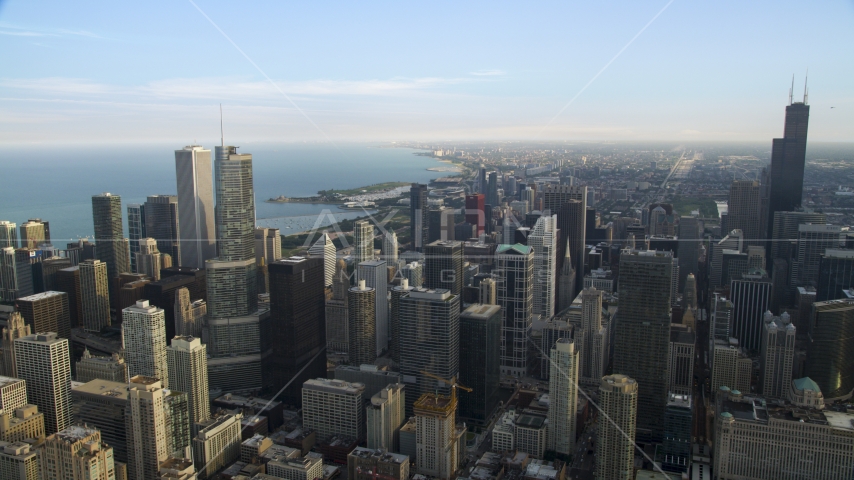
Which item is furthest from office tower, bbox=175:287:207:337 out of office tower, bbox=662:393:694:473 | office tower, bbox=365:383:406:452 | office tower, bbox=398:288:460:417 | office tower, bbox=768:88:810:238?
office tower, bbox=768:88:810:238

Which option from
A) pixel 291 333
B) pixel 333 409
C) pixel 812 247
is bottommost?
pixel 333 409

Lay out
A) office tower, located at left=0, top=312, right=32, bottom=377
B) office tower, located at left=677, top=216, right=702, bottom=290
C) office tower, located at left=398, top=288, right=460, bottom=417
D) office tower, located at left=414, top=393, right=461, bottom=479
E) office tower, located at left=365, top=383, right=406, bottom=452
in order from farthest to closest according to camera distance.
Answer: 1. office tower, located at left=677, top=216, right=702, bottom=290
2. office tower, located at left=398, top=288, right=460, bottom=417
3. office tower, located at left=0, top=312, right=32, bottom=377
4. office tower, located at left=365, top=383, right=406, bottom=452
5. office tower, located at left=414, top=393, right=461, bottom=479

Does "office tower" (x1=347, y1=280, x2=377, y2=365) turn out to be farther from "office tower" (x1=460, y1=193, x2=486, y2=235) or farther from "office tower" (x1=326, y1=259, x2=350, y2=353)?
"office tower" (x1=460, y1=193, x2=486, y2=235)

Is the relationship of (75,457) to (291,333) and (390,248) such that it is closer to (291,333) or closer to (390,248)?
(291,333)

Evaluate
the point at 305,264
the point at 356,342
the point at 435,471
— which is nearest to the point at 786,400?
the point at 435,471

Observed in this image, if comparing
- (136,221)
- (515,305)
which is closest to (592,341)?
(515,305)

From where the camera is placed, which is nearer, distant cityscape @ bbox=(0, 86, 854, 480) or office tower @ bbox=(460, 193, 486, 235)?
distant cityscape @ bbox=(0, 86, 854, 480)
